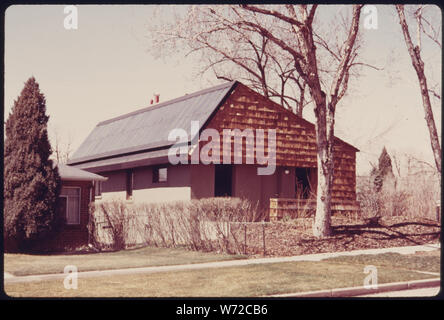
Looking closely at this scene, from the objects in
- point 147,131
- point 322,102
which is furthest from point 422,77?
point 147,131

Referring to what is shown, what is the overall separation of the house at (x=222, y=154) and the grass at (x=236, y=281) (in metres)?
9.52

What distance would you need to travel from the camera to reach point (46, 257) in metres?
16.5

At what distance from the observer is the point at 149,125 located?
26.3 metres

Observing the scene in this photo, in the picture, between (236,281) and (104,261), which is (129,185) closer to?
(104,261)

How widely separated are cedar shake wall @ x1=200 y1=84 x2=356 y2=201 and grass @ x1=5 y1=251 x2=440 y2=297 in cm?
1010

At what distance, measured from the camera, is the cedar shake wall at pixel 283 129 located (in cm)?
2273

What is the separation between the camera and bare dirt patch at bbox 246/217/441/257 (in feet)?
53.7

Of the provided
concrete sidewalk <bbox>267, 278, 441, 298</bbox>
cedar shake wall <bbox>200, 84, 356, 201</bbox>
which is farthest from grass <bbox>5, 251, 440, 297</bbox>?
cedar shake wall <bbox>200, 84, 356, 201</bbox>

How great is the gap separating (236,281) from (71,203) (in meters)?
12.4

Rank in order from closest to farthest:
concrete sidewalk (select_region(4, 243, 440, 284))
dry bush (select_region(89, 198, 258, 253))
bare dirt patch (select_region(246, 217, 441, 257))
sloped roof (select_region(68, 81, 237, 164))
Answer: concrete sidewalk (select_region(4, 243, 440, 284))
bare dirt patch (select_region(246, 217, 441, 257))
dry bush (select_region(89, 198, 258, 253))
sloped roof (select_region(68, 81, 237, 164))

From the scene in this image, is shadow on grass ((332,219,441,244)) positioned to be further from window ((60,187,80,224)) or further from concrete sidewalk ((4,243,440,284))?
window ((60,187,80,224))

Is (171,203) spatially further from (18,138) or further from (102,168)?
(102,168)
